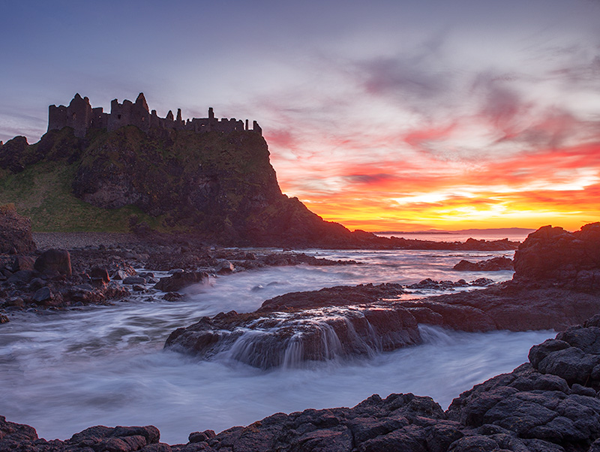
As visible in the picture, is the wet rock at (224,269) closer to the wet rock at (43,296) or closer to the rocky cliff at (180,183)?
the wet rock at (43,296)

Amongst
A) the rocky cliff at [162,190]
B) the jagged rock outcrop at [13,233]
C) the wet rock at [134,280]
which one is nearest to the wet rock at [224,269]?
the wet rock at [134,280]

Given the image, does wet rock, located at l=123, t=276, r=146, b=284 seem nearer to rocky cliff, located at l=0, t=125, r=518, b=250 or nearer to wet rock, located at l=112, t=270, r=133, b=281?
wet rock, located at l=112, t=270, r=133, b=281

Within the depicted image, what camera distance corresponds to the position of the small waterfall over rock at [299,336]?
866cm

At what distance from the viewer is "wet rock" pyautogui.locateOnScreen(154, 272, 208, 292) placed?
19547mm

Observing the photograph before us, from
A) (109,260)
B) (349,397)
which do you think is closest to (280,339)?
(349,397)

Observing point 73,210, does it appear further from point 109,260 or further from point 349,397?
point 349,397

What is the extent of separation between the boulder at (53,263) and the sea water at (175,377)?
198 inches

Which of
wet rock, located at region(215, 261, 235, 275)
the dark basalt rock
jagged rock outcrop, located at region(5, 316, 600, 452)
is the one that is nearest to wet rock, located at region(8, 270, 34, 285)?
wet rock, located at region(215, 261, 235, 275)

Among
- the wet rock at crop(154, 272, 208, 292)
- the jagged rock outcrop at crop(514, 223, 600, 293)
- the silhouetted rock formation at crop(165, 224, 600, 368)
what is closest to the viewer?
the silhouetted rock formation at crop(165, 224, 600, 368)

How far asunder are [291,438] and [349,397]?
3.94 metres

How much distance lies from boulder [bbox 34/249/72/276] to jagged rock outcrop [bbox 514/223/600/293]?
20785 mm

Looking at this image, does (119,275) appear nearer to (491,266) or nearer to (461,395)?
(461,395)

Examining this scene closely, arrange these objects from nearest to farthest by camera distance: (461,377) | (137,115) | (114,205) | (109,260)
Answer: (461,377)
(109,260)
(114,205)
(137,115)

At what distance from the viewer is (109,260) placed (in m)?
27.2
